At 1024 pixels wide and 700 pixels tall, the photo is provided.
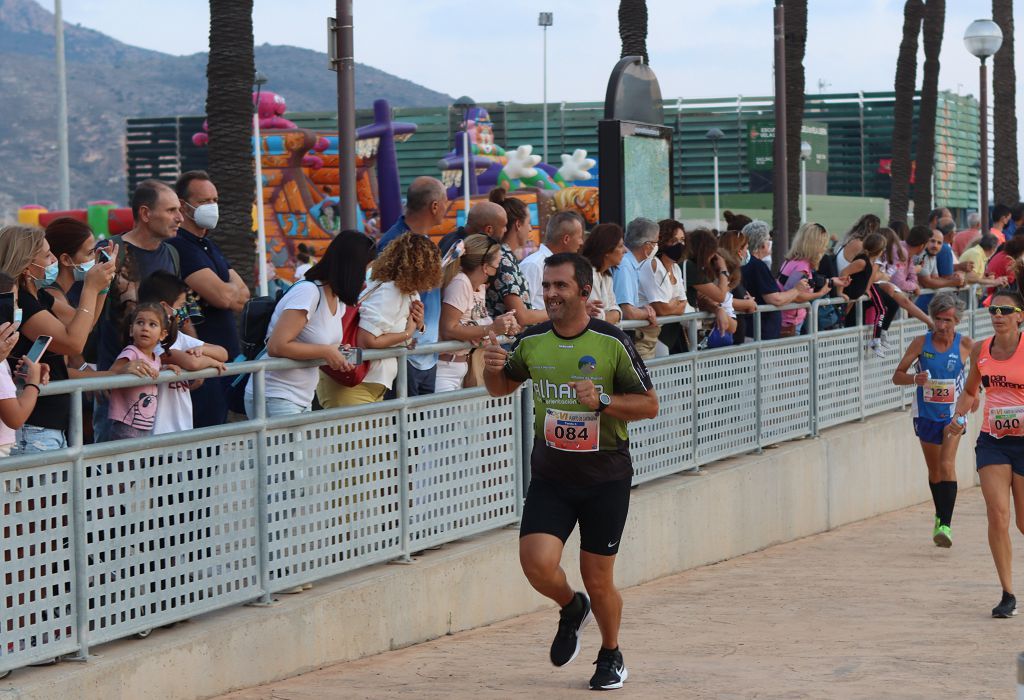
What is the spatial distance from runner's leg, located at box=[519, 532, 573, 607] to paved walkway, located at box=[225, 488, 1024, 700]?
21.1 inches

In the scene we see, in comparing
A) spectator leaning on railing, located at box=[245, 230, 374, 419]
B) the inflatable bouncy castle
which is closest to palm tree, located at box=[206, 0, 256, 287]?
spectator leaning on railing, located at box=[245, 230, 374, 419]

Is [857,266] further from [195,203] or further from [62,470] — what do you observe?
[62,470]

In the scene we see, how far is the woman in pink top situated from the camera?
9.54 meters

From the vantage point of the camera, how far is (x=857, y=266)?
14672 mm

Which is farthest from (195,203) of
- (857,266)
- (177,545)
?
(857,266)

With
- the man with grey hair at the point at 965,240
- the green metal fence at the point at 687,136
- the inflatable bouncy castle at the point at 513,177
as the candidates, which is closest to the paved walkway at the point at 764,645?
the man with grey hair at the point at 965,240

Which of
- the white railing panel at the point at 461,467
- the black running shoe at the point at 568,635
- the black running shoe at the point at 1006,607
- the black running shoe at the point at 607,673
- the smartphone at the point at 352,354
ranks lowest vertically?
the black running shoe at the point at 1006,607

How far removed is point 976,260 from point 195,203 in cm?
1331

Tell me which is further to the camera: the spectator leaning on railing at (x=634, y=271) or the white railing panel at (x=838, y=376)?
the white railing panel at (x=838, y=376)

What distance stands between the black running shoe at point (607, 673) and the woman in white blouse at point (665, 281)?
3.92 meters

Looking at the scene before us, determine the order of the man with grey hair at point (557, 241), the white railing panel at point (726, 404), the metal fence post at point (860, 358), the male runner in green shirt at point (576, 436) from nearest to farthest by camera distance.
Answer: the male runner in green shirt at point (576, 436) → the man with grey hair at point (557, 241) → the white railing panel at point (726, 404) → the metal fence post at point (860, 358)

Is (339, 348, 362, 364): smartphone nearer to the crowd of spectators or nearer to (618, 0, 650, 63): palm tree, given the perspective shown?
the crowd of spectators

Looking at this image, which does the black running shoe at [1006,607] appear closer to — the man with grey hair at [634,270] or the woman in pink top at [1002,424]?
the woman in pink top at [1002,424]

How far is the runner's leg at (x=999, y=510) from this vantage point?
9.68 m
